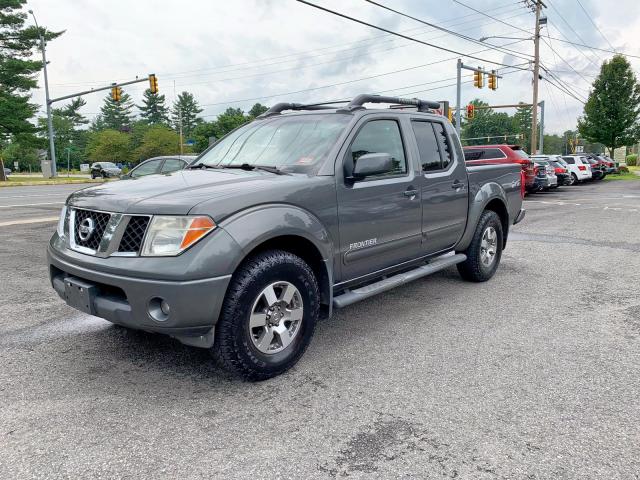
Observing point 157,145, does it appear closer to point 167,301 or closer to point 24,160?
point 24,160

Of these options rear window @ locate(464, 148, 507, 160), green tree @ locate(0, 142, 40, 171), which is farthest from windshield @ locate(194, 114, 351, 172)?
green tree @ locate(0, 142, 40, 171)

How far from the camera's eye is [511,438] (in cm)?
268

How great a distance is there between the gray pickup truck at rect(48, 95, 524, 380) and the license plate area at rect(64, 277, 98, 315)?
0.04 ft

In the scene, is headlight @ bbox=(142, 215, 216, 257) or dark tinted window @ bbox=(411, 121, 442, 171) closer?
headlight @ bbox=(142, 215, 216, 257)

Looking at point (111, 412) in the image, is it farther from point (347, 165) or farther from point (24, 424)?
point (347, 165)

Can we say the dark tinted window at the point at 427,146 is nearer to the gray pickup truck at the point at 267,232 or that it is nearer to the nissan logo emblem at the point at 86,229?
the gray pickup truck at the point at 267,232

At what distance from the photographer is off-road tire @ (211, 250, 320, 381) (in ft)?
10.1

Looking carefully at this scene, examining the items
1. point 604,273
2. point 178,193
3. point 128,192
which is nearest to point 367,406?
point 178,193

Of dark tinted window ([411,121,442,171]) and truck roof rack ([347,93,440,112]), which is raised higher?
truck roof rack ([347,93,440,112])

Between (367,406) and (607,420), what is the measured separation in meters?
1.34

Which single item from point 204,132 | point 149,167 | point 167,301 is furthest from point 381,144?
point 204,132

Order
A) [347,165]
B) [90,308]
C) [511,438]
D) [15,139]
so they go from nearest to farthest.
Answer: [511,438] → [90,308] → [347,165] → [15,139]

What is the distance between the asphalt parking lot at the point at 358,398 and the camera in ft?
8.15

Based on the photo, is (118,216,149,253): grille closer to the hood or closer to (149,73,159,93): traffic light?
the hood
